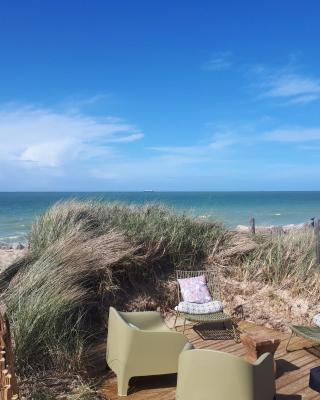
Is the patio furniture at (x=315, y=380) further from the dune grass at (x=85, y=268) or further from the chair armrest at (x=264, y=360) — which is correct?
→ the dune grass at (x=85, y=268)

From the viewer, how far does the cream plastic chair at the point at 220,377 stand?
3.02m

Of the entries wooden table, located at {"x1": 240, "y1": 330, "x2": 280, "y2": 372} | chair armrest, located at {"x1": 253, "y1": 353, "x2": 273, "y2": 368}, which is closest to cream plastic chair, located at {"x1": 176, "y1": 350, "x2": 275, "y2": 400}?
chair armrest, located at {"x1": 253, "y1": 353, "x2": 273, "y2": 368}

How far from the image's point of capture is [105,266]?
19.7 ft

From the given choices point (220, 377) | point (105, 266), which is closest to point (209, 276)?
point (105, 266)

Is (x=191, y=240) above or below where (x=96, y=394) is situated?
above

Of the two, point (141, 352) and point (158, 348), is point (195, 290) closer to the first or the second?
point (158, 348)

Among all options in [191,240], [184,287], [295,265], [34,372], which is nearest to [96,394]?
[34,372]

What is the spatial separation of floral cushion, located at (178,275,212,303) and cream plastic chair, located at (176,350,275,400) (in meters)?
2.69

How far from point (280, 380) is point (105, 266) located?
9.51ft

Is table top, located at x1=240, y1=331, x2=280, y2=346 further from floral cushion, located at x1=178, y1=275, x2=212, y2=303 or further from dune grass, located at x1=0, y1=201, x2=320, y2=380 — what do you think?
floral cushion, located at x1=178, y1=275, x2=212, y2=303

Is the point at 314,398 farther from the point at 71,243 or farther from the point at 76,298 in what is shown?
the point at 71,243

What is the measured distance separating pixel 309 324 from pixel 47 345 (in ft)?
12.5

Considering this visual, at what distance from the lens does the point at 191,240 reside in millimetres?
7438

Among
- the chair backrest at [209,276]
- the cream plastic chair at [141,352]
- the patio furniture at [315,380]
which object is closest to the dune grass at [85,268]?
the chair backrest at [209,276]
